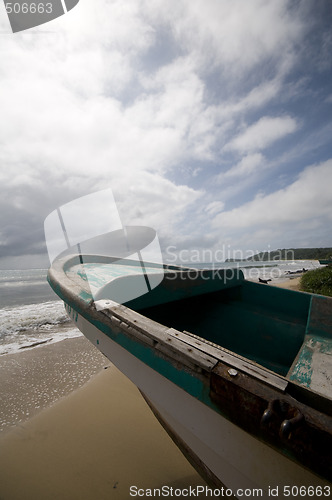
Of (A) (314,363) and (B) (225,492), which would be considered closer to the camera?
(B) (225,492)

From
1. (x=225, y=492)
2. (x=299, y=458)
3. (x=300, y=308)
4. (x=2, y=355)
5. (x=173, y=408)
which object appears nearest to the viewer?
(x=299, y=458)

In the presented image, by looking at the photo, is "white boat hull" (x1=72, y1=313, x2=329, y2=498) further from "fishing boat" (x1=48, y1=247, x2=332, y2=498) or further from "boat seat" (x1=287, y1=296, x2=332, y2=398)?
"boat seat" (x1=287, y1=296, x2=332, y2=398)

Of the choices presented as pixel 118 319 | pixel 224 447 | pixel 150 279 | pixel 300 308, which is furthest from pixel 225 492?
pixel 300 308

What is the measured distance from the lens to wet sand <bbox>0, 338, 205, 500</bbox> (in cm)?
219

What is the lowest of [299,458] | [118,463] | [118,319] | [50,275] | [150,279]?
[118,463]

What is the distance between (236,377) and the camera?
0.97 m

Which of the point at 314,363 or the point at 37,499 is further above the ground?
the point at 314,363

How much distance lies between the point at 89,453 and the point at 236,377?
110 inches

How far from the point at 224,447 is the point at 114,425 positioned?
259cm

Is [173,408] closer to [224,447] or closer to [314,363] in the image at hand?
[224,447]

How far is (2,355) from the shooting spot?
5.34m

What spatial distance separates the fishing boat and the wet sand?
888 mm

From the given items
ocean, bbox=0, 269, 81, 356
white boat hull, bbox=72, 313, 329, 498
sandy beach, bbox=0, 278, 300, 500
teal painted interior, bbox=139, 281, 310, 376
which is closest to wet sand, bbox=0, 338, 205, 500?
sandy beach, bbox=0, 278, 300, 500

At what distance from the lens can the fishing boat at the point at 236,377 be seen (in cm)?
83
